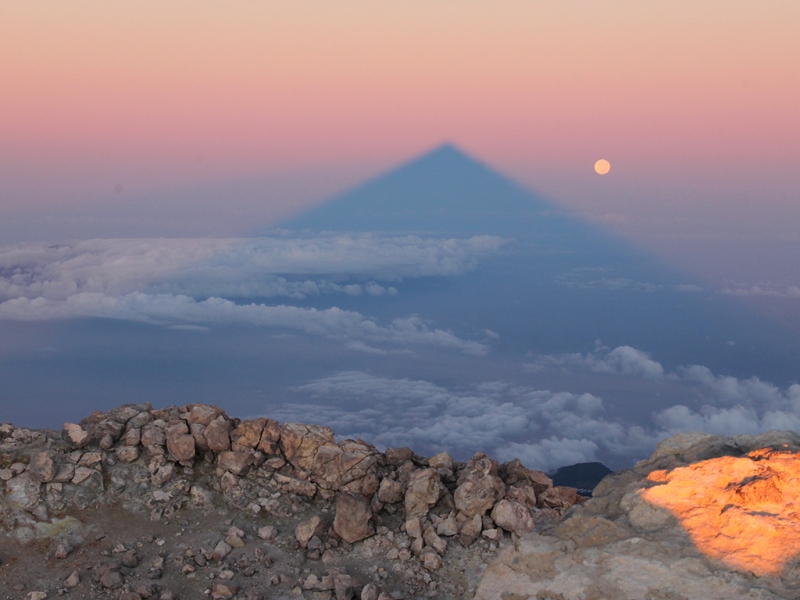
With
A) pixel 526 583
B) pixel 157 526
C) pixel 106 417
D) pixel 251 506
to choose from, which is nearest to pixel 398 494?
pixel 251 506

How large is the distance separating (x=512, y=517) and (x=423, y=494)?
1713 mm

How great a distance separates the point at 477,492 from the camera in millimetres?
A: 13328

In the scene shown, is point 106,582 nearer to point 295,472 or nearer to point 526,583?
point 295,472

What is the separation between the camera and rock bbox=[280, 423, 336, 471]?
14789mm

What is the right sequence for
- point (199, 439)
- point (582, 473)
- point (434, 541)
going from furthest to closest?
point (582, 473), point (199, 439), point (434, 541)

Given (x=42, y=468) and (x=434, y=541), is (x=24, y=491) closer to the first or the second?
(x=42, y=468)

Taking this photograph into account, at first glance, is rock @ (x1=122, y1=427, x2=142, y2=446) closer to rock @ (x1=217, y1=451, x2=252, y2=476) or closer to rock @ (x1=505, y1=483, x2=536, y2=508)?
rock @ (x1=217, y1=451, x2=252, y2=476)

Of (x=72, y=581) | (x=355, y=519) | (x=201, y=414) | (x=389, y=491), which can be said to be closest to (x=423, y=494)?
(x=389, y=491)

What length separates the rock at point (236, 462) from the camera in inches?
571

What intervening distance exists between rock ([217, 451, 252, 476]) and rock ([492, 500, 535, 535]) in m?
5.11

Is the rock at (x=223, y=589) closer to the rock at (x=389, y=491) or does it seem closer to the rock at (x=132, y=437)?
the rock at (x=389, y=491)

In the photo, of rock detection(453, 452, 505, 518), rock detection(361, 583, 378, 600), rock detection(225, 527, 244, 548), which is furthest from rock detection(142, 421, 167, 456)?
rock detection(453, 452, 505, 518)

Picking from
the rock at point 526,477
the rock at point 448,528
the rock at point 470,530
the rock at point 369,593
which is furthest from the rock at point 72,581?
the rock at point 526,477

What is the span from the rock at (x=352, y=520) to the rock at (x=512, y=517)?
2.34 metres
